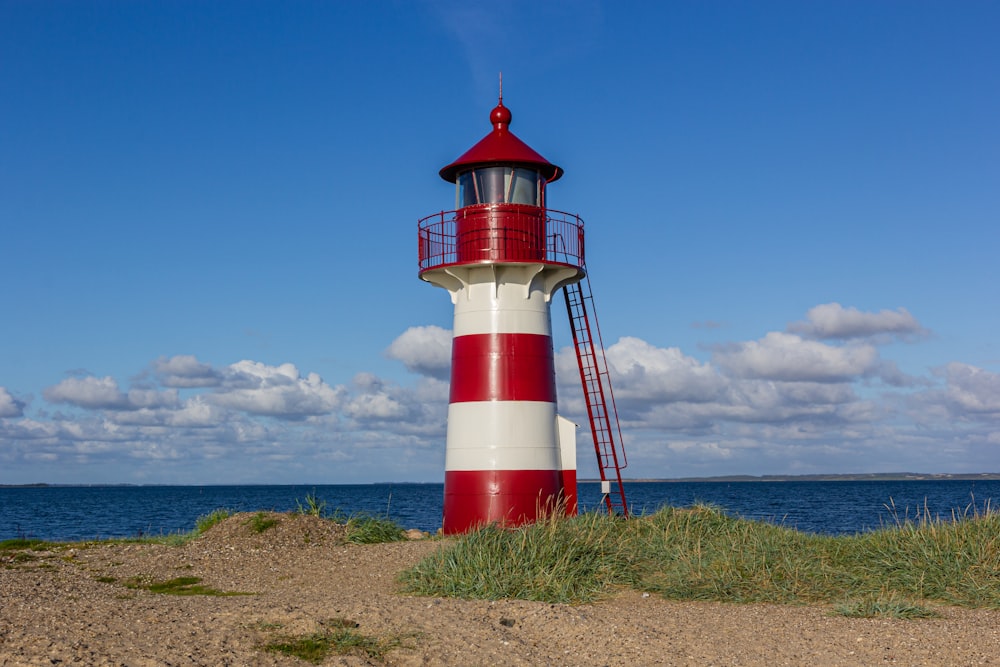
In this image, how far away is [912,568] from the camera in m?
13.5

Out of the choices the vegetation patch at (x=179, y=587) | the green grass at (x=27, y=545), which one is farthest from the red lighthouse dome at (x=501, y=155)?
the green grass at (x=27, y=545)

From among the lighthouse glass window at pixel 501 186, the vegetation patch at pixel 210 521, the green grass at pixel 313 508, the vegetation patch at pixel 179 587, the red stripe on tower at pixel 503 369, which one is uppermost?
the lighthouse glass window at pixel 501 186

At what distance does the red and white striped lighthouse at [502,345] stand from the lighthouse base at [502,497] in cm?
2

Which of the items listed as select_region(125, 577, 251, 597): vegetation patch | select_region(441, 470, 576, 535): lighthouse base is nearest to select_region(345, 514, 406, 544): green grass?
select_region(441, 470, 576, 535): lighthouse base

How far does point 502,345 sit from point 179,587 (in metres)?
6.73

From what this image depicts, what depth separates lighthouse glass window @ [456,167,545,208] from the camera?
17750 millimetres

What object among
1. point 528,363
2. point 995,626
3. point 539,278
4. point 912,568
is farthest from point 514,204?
point 995,626

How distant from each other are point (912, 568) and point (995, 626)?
7.17 ft

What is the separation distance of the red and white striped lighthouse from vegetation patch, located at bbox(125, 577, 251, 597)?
16.1 feet

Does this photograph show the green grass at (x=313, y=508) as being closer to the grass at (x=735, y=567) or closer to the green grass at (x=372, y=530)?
the green grass at (x=372, y=530)

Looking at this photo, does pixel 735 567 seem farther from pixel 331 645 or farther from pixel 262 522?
pixel 262 522

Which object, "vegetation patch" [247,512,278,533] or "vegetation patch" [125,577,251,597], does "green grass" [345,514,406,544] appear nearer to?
"vegetation patch" [247,512,278,533]

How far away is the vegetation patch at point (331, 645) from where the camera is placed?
9.20 metres

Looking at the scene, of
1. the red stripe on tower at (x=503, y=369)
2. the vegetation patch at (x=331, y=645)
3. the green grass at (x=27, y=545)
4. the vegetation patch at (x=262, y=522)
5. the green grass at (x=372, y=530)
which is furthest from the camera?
the red stripe on tower at (x=503, y=369)
